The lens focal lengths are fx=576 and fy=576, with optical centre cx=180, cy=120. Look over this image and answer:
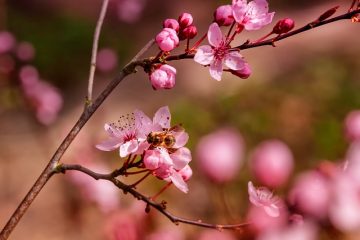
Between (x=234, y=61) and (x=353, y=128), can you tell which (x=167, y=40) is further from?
(x=353, y=128)

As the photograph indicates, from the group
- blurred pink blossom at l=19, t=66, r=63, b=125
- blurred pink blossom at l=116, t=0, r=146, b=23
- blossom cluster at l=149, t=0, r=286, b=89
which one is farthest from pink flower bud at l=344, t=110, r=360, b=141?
blurred pink blossom at l=116, t=0, r=146, b=23

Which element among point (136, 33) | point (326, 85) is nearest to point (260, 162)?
point (326, 85)

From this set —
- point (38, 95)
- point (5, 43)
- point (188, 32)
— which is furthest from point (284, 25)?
point (5, 43)

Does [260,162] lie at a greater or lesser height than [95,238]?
greater

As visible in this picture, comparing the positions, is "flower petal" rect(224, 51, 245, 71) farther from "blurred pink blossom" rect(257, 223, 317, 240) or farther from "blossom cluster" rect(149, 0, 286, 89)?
"blurred pink blossom" rect(257, 223, 317, 240)

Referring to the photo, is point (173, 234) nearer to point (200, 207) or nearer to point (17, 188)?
point (200, 207)
